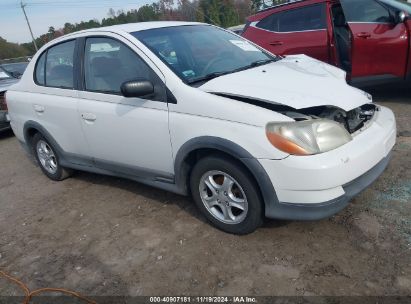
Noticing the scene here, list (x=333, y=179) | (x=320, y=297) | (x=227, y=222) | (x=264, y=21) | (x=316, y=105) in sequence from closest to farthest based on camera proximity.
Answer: (x=320, y=297) → (x=333, y=179) → (x=316, y=105) → (x=227, y=222) → (x=264, y=21)

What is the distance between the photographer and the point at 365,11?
6.05m

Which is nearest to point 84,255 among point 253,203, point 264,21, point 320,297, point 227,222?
point 227,222

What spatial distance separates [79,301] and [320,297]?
63.8 inches

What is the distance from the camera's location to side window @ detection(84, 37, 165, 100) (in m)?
3.47

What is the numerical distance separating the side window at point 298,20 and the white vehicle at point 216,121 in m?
2.61

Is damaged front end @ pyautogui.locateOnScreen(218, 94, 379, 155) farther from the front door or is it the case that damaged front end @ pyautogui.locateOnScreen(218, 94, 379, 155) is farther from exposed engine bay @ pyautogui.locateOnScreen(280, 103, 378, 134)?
the front door

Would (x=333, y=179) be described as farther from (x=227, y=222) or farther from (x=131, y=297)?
(x=131, y=297)

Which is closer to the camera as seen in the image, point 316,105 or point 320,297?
point 320,297

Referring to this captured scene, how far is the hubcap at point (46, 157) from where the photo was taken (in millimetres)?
4959

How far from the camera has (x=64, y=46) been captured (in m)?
4.36

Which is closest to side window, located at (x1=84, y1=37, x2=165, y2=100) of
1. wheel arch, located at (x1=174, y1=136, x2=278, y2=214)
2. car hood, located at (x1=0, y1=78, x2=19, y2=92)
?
wheel arch, located at (x1=174, y1=136, x2=278, y2=214)

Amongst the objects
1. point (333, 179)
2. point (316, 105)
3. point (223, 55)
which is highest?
point (223, 55)

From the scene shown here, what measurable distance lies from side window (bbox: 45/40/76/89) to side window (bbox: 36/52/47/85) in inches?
3.0

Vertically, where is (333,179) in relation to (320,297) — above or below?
above
